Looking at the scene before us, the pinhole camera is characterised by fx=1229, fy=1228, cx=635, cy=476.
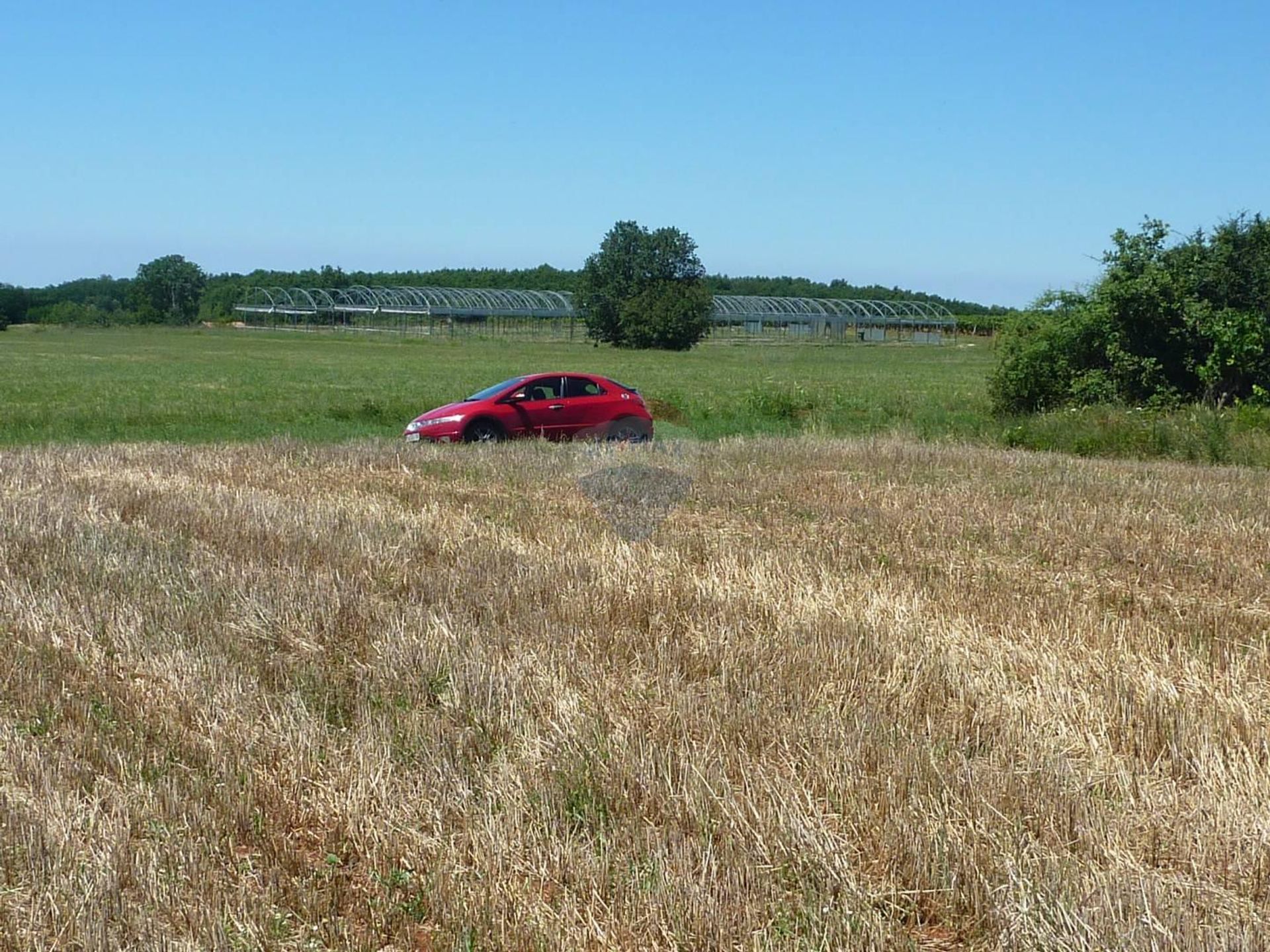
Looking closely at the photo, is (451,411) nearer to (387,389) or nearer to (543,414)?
(543,414)

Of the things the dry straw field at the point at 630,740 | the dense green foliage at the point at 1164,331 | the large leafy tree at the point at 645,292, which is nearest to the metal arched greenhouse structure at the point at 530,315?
the large leafy tree at the point at 645,292

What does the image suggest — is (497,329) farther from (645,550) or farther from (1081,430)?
(645,550)

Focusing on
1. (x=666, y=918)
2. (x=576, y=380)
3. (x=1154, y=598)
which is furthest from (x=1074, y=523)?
(x=576, y=380)

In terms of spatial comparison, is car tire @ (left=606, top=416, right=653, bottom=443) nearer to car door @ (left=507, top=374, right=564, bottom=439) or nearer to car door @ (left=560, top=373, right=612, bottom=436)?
car door @ (left=560, top=373, right=612, bottom=436)

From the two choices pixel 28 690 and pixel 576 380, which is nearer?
pixel 28 690

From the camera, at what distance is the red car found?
22.1 m

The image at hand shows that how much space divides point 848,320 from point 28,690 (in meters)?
107

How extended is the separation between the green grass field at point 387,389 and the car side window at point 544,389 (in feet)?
15.2

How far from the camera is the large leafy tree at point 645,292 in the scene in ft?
318

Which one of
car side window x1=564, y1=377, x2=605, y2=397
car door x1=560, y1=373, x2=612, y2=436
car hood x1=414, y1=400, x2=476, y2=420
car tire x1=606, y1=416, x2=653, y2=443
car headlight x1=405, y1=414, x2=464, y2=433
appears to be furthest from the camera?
car tire x1=606, y1=416, x2=653, y2=443

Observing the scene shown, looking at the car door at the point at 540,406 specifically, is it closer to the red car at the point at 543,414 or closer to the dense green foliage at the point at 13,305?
the red car at the point at 543,414

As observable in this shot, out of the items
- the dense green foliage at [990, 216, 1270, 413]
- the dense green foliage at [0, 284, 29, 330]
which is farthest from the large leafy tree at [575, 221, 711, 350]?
the dense green foliage at [990, 216, 1270, 413]

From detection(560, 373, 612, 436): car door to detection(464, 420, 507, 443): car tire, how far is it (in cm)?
131

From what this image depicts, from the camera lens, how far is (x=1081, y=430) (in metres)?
23.3
